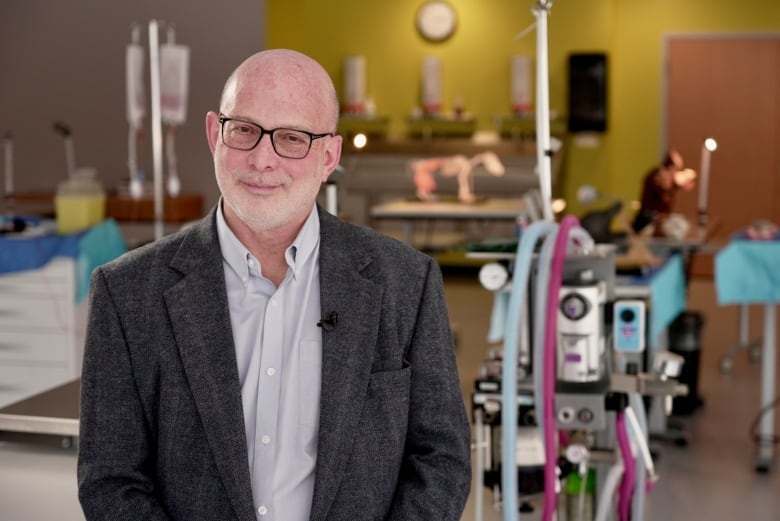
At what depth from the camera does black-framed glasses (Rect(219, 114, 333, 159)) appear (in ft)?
5.55

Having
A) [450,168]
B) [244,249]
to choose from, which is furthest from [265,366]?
[450,168]

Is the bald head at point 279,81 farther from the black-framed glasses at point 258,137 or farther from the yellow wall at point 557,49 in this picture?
the yellow wall at point 557,49

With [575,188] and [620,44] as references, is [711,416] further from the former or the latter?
[620,44]

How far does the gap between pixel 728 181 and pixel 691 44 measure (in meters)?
1.28

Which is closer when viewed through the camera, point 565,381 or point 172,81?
point 565,381

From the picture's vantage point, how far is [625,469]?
2.97 meters

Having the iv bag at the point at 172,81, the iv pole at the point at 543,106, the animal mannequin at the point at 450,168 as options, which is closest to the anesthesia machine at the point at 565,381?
the iv pole at the point at 543,106

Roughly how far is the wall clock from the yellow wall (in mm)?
66

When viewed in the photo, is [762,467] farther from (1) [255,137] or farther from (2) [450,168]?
(1) [255,137]

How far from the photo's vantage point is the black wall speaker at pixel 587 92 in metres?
10.0

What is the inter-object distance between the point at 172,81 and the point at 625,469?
10.7 ft

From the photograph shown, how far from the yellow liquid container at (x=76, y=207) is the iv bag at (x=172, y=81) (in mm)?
584

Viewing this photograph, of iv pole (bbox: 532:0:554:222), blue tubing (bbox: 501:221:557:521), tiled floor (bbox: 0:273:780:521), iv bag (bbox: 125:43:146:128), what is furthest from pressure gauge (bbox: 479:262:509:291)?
iv bag (bbox: 125:43:146:128)

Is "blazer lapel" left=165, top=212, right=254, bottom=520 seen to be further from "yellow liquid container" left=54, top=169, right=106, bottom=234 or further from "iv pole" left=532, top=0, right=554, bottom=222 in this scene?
"yellow liquid container" left=54, top=169, right=106, bottom=234
